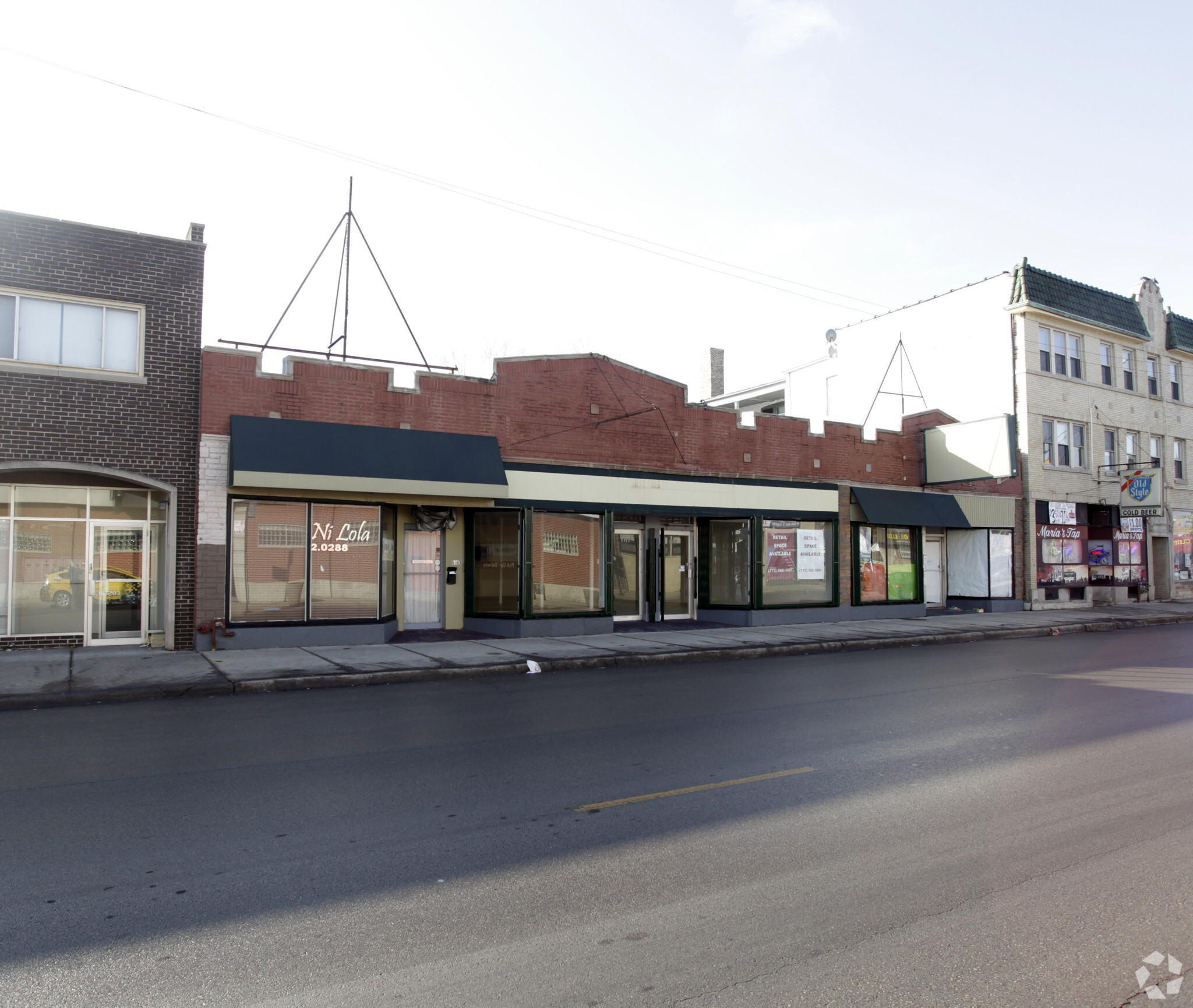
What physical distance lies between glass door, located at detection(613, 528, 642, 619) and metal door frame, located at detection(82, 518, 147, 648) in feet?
32.5

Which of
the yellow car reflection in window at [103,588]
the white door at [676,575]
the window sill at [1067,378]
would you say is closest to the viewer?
the yellow car reflection in window at [103,588]

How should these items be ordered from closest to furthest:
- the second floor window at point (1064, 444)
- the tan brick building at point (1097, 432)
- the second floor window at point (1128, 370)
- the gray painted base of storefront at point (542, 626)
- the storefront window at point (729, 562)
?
the gray painted base of storefront at point (542, 626) < the storefront window at point (729, 562) < the tan brick building at point (1097, 432) < the second floor window at point (1064, 444) < the second floor window at point (1128, 370)

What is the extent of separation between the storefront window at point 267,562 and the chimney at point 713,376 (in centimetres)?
2006

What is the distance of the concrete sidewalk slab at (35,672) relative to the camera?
10852 mm

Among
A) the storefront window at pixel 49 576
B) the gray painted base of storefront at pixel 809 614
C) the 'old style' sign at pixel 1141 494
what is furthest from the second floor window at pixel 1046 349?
the storefront window at pixel 49 576

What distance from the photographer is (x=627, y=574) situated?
20.9 metres

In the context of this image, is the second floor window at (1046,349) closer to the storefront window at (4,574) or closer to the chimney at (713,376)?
the chimney at (713,376)

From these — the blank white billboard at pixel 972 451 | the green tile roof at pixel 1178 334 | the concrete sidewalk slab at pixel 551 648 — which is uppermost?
the green tile roof at pixel 1178 334

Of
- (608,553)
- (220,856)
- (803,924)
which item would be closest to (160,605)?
(608,553)

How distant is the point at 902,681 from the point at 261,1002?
34.9 feet

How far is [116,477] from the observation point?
1465 cm

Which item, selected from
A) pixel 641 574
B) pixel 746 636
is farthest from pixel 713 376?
pixel 746 636

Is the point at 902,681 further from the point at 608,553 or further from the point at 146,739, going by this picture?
the point at 146,739

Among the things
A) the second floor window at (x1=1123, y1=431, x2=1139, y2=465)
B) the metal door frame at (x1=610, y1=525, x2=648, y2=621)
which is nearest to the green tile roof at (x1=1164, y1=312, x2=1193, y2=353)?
the second floor window at (x1=1123, y1=431, x2=1139, y2=465)
